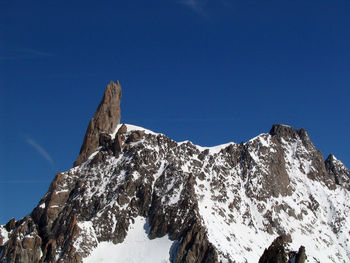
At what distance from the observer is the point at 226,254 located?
652 feet

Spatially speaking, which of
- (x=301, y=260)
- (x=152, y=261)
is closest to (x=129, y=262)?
(x=152, y=261)

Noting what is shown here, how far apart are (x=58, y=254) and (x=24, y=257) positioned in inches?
512

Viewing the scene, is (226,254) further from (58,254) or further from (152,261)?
(58,254)

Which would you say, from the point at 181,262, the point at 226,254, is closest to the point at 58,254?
the point at 181,262

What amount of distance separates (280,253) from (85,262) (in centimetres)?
14029

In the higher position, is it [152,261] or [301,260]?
[152,261]

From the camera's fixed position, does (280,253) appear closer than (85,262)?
Yes

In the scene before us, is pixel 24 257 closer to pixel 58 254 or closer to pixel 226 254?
pixel 58 254

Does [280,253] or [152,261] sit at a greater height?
[152,261]

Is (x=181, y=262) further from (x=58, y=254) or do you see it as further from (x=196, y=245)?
(x=58, y=254)

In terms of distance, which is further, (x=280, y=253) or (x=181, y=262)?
(x=181, y=262)

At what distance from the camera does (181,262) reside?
641 ft

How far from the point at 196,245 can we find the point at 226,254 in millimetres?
11662

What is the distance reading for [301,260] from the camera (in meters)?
70.6
